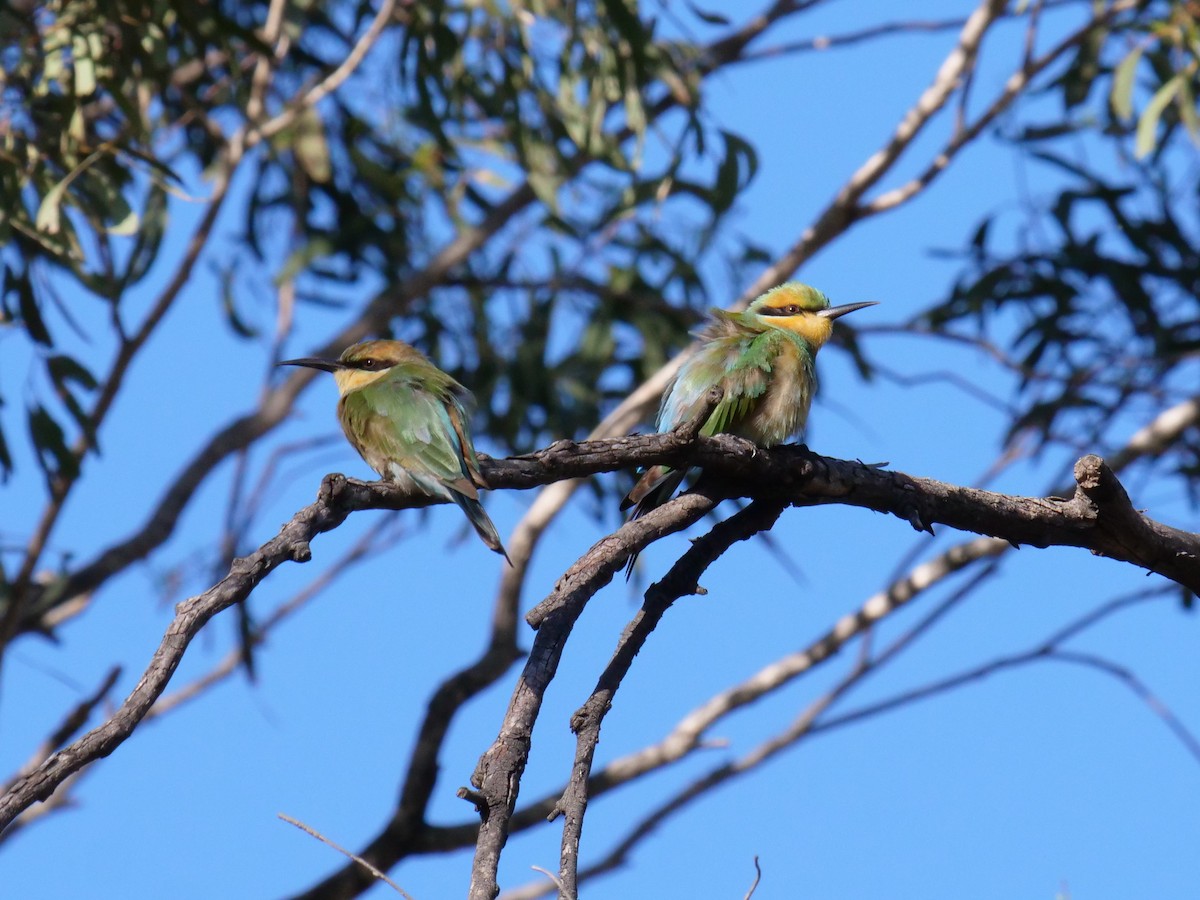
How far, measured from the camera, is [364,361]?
11.0ft

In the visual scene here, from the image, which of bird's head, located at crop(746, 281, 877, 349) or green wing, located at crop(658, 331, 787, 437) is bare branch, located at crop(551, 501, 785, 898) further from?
bird's head, located at crop(746, 281, 877, 349)

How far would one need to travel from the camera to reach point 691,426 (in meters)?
1.98

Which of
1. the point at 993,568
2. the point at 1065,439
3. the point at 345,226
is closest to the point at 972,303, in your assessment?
the point at 1065,439

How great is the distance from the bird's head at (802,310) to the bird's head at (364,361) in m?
0.79

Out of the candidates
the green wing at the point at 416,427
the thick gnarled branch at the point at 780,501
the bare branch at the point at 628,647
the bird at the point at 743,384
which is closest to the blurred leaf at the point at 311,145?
the green wing at the point at 416,427

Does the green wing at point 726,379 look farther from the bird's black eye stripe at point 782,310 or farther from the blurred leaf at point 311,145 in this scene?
the blurred leaf at point 311,145

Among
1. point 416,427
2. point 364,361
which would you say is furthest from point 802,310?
point 416,427

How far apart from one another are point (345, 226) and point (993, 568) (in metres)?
2.65

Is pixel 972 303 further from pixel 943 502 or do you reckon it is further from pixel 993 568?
pixel 943 502

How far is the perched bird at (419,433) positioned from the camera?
7.96 ft

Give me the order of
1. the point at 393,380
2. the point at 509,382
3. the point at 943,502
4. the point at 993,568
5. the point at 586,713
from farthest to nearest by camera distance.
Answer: the point at 509,382 → the point at 993,568 → the point at 393,380 → the point at 943,502 → the point at 586,713

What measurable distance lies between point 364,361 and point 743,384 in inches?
38.6

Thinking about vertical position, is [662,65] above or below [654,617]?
above

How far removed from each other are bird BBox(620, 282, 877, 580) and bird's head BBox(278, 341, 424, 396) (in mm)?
663
